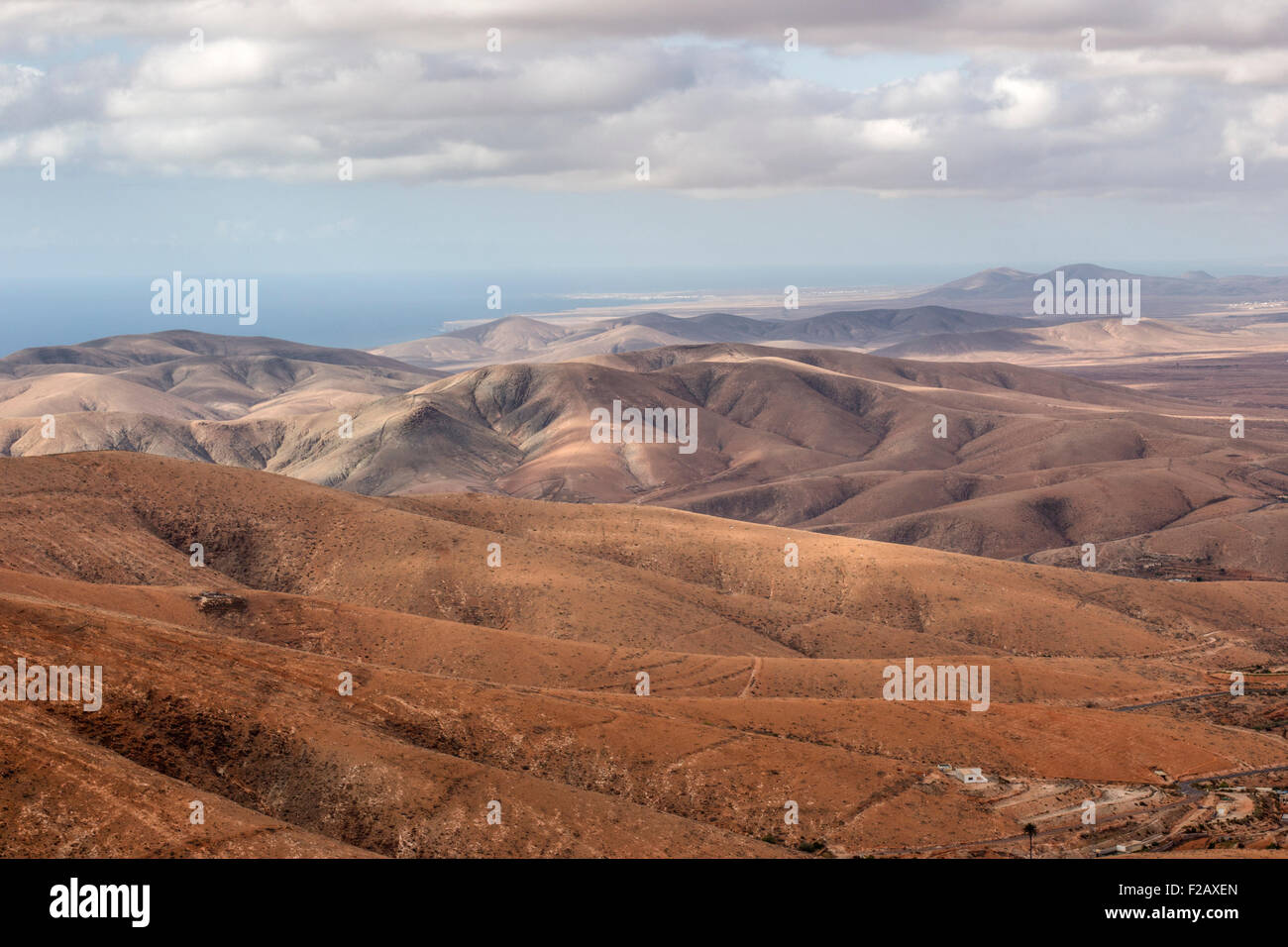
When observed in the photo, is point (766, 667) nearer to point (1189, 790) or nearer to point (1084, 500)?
point (1189, 790)

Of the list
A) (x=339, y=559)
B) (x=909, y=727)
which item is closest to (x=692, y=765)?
(x=909, y=727)

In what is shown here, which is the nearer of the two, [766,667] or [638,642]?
[766,667]

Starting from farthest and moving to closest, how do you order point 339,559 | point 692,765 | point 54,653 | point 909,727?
1. point 339,559
2. point 909,727
3. point 692,765
4. point 54,653

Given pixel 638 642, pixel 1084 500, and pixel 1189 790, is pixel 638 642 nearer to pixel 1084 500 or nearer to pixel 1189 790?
pixel 1189 790
